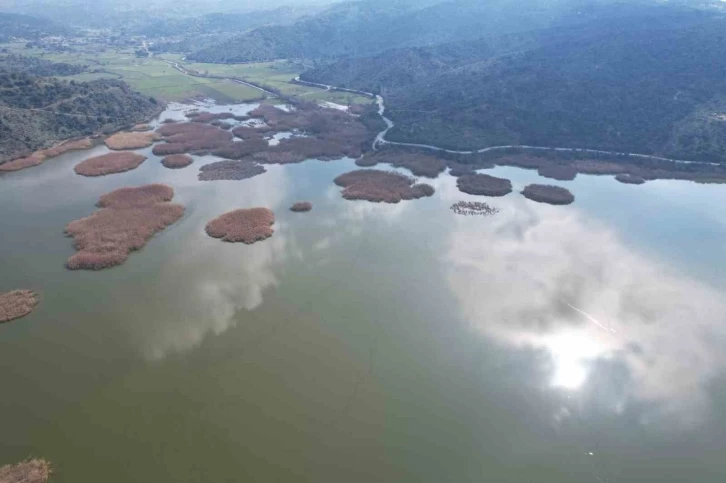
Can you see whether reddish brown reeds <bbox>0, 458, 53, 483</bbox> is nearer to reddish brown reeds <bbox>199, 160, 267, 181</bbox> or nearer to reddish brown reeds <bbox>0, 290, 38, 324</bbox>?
reddish brown reeds <bbox>0, 290, 38, 324</bbox>

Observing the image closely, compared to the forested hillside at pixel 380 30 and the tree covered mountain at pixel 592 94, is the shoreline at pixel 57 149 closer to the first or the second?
the tree covered mountain at pixel 592 94

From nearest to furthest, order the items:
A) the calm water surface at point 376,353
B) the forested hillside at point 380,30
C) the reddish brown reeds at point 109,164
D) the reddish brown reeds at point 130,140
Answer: the calm water surface at point 376,353
the reddish brown reeds at point 109,164
the reddish brown reeds at point 130,140
the forested hillside at point 380,30

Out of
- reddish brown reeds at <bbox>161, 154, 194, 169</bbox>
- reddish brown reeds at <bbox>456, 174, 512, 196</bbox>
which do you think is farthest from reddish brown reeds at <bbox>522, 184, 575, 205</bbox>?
reddish brown reeds at <bbox>161, 154, 194, 169</bbox>

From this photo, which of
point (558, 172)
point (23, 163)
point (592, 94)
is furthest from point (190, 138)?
point (592, 94)

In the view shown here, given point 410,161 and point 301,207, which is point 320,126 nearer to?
point 410,161

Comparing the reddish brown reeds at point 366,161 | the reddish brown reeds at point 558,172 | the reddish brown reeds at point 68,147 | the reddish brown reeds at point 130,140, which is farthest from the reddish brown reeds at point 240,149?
the reddish brown reeds at point 558,172
